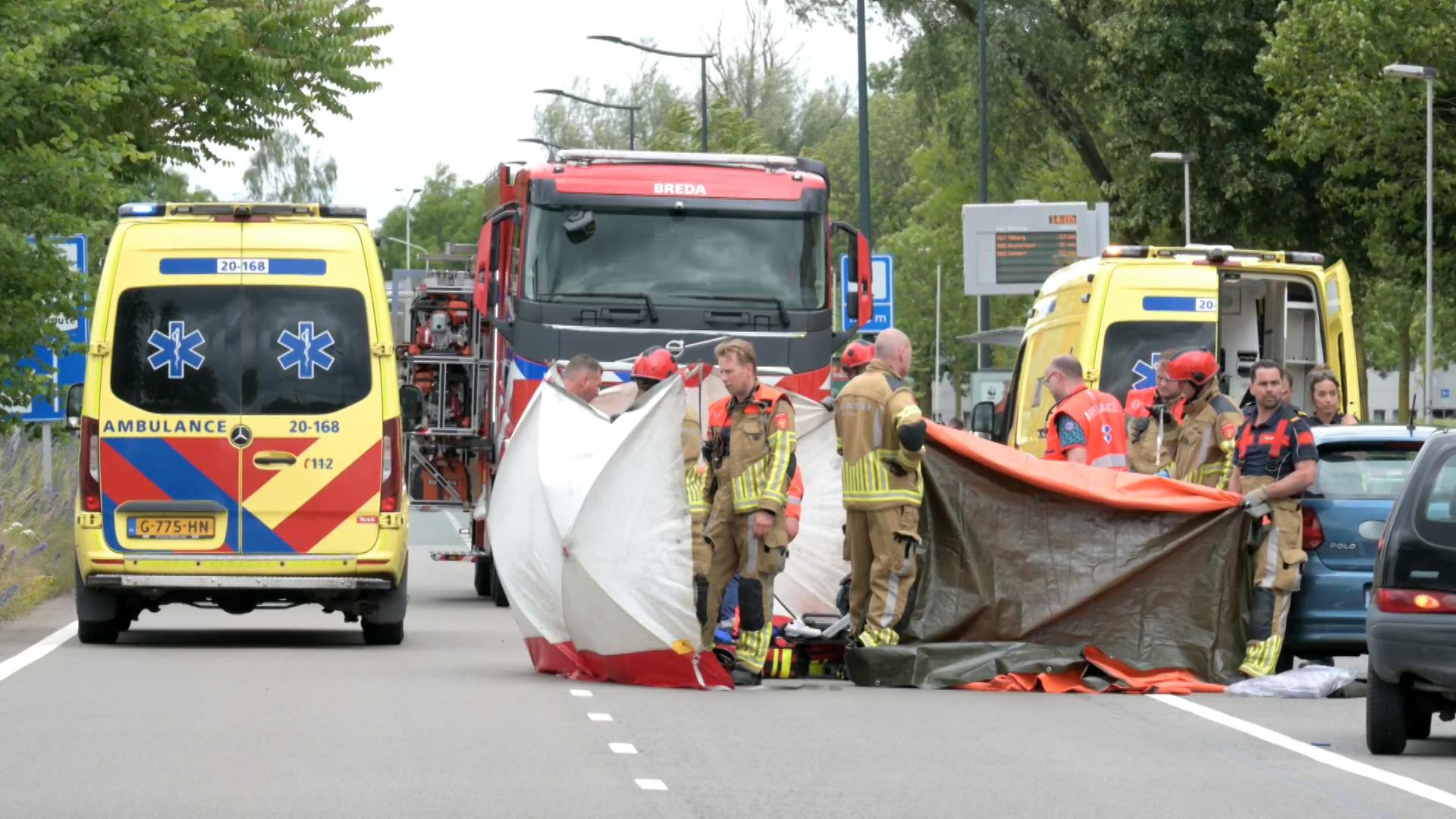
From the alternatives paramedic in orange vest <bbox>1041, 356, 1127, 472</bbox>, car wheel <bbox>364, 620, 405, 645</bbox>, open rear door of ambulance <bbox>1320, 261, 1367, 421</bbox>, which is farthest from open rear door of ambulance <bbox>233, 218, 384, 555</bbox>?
open rear door of ambulance <bbox>1320, 261, 1367, 421</bbox>

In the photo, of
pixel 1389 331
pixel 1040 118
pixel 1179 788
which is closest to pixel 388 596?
pixel 1179 788

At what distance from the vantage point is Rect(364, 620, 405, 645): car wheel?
17094mm

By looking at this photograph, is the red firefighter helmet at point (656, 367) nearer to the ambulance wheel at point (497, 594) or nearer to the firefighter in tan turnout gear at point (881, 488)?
the firefighter in tan turnout gear at point (881, 488)

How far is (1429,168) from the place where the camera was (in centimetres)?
3938

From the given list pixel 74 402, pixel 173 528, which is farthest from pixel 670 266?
pixel 173 528

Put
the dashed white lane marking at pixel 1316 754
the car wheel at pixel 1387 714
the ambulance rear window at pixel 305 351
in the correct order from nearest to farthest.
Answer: the dashed white lane marking at pixel 1316 754
the car wheel at pixel 1387 714
the ambulance rear window at pixel 305 351

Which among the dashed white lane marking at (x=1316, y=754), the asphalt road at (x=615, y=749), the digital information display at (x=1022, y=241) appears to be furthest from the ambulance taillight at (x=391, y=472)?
the digital information display at (x=1022, y=241)

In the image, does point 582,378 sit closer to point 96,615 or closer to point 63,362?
point 96,615

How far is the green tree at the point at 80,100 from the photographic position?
19.4 m

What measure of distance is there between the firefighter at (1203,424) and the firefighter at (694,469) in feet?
9.20

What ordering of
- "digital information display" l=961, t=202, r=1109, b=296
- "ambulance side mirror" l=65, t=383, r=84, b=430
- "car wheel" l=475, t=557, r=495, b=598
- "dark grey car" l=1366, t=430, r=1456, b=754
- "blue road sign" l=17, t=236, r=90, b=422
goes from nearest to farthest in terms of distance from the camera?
"dark grey car" l=1366, t=430, r=1456, b=754 < "ambulance side mirror" l=65, t=383, r=84, b=430 < "blue road sign" l=17, t=236, r=90, b=422 < "car wheel" l=475, t=557, r=495, b=598 < "digital information display" l=961, t=202, r=1109, b=296

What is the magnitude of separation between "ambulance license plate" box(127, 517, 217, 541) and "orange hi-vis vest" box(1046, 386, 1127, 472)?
5082mm

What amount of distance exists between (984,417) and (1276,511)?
808 cm

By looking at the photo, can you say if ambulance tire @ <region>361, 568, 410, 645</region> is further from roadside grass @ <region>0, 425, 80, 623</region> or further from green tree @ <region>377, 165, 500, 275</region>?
green tree @ <region>377, 165, 500, 275</region>
